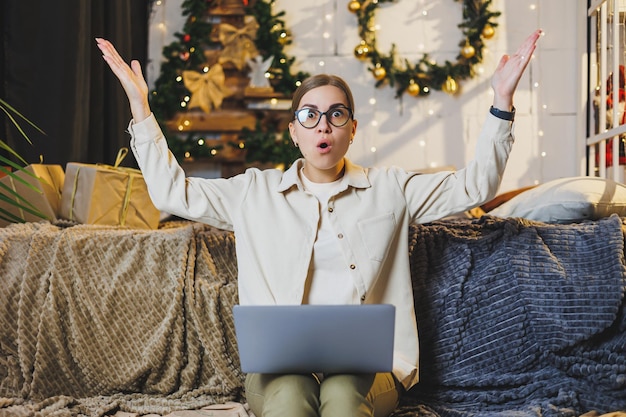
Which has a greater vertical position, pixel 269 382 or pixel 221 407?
pixel 269 382

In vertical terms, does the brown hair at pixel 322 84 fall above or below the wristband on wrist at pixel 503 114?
above

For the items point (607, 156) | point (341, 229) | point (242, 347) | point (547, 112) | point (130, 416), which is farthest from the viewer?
point (547, 112)

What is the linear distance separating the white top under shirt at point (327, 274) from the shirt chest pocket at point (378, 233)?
64 millimetres

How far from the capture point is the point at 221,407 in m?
1.69

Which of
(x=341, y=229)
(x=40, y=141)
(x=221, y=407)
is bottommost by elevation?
(x=221, y=407)

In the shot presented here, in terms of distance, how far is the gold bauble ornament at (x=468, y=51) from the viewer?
132 inches

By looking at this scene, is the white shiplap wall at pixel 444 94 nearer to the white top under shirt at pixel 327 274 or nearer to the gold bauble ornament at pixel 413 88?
the gold bauble ornament at pixel 413 88

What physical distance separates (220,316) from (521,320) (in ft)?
2.49

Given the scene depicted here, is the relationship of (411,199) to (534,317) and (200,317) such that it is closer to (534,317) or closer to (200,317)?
(534,317)

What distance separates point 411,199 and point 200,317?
63 cm

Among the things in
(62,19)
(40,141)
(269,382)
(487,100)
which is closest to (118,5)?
(62,19)

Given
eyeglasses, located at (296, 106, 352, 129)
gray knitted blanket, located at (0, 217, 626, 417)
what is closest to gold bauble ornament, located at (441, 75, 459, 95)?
gray knitted blanket, located at (0, 217, 626, 417)

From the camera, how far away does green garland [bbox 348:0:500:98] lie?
3.38 m

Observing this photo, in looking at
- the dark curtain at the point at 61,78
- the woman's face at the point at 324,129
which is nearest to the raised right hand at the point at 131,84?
the woman's face at the point at 324,129
